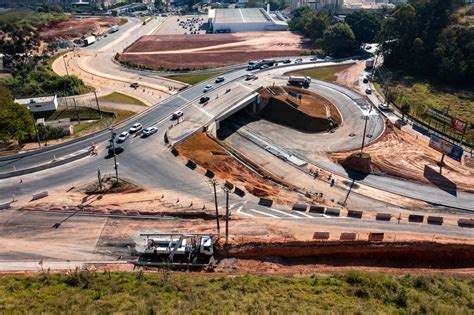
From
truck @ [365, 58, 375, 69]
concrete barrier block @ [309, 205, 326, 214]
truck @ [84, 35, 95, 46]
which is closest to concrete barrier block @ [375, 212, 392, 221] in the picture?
concrete barrier block @ [309, 205, 326, 214]

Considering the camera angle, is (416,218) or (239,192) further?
(239,192)

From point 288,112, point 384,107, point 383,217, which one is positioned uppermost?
point 384,107

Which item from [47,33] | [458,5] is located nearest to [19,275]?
[458,5]

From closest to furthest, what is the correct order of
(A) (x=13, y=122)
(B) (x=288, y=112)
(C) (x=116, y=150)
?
(C) (x=116, y=150), (A) (x=13, y=122), (B) (x=288, y=112)

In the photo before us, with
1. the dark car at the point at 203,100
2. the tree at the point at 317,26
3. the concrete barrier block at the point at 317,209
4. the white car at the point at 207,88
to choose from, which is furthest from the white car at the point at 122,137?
the tree at the point at 317,26

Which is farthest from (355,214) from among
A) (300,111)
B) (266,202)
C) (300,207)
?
(300,111)

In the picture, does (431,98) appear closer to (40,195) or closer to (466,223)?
(466,223)
